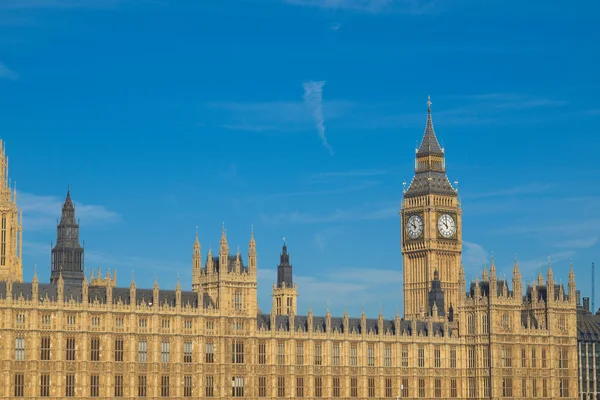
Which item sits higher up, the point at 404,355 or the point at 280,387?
the point at 404,355

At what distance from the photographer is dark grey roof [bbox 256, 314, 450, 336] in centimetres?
18164

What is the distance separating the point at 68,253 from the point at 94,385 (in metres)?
21.1

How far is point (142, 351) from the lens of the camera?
167 m

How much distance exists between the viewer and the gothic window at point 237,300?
6909 inches

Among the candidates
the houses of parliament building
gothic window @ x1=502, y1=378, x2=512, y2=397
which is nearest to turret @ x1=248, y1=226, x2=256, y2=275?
the houses of parliament building

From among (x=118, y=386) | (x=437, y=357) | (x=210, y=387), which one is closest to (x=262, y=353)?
(x=210, y=387)

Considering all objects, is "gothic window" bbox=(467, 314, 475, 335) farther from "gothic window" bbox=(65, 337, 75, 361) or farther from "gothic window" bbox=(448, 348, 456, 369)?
"gothic window" bbox=(65, 337, 75, 361)

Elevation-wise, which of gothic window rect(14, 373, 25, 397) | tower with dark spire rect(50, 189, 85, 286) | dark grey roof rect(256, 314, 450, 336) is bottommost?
gothic window rect(14, 373, 25, 397)

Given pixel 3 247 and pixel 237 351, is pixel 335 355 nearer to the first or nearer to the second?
pixel 237 351

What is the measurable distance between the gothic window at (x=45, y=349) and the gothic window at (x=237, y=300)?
26.4 m

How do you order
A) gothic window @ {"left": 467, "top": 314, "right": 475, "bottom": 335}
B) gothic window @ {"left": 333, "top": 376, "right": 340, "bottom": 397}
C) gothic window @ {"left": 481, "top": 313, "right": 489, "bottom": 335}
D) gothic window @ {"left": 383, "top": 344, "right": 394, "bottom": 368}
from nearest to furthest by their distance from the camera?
gothic window @ {"left": 333, "top": 376, "right": 340, "bottom": 397} → gothic window @ {"left": 383, "top": 344, "right": 394, "bottom": 368} → gothic window @ {"left": 481, "top": 313, "right": 489, "bottom": 335} → gothic window @ {"left": 467, "top": 314, "right": 475, "bottom": 335}

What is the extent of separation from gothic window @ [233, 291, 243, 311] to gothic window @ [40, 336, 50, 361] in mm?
26409

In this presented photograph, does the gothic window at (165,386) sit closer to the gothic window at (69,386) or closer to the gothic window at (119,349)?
the gothic window at (119,349)

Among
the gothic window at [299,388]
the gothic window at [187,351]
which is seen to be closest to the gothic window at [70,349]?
the gothic window at [187,351]
